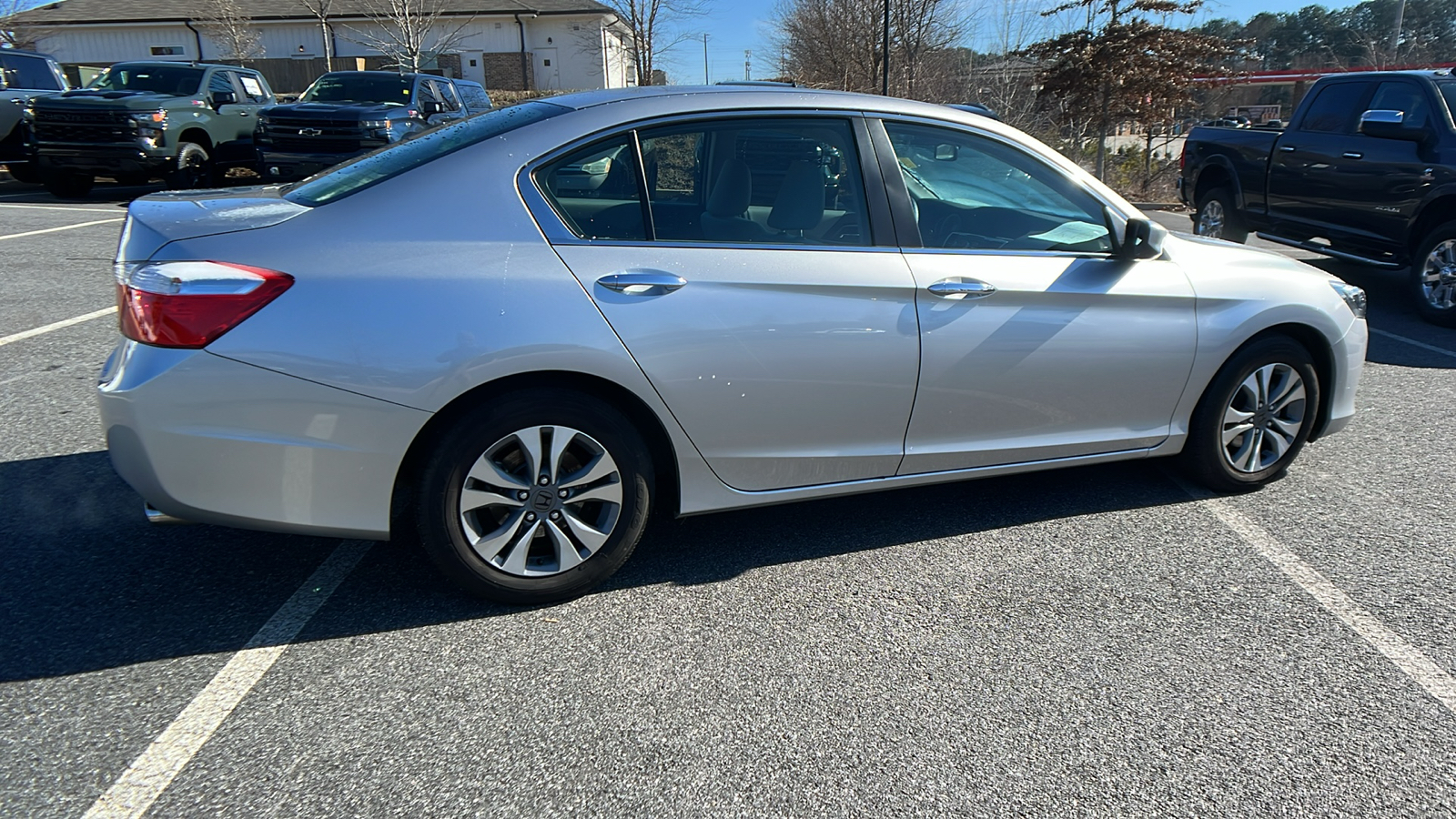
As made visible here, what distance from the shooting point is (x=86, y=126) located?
13289 mm

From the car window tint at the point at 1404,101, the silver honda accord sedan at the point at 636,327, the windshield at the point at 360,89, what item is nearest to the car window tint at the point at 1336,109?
the car window tint at the point at 1404,101

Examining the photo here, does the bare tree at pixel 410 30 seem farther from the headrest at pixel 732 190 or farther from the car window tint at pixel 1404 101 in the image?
the headrest at pixel 732 190

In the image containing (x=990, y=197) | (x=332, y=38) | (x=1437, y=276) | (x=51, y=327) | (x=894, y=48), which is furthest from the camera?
(x=332, y=38)

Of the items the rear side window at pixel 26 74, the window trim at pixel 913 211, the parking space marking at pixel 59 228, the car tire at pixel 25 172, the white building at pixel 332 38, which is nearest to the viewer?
the window trim at pixel 913 211

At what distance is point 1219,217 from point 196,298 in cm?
1058

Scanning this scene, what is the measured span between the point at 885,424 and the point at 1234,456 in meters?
1.81

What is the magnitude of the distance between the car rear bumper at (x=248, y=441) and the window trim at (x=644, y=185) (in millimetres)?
759

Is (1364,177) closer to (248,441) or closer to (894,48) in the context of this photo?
(248,441)

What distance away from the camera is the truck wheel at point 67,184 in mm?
14133

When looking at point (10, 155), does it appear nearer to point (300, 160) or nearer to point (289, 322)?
point (300, 160)

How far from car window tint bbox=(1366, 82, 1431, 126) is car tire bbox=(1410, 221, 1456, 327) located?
1034mm

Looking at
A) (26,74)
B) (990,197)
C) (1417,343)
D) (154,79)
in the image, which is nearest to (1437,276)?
(1417,343)

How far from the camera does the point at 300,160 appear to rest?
43.3 ft

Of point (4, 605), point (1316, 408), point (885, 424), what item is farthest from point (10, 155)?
point (1316, 408)
